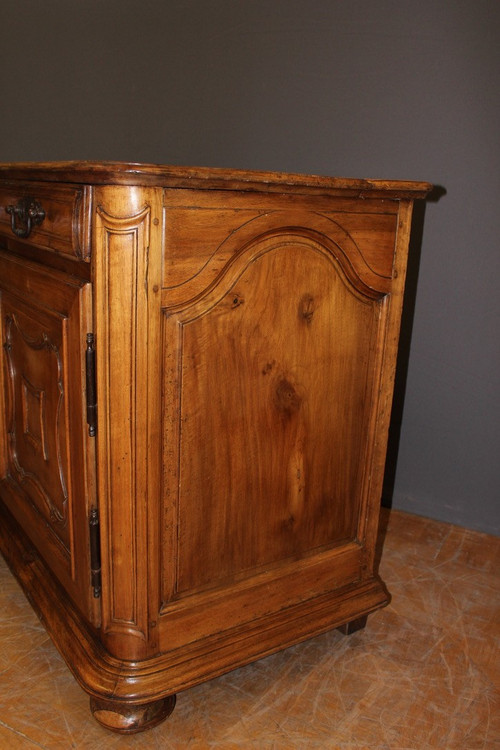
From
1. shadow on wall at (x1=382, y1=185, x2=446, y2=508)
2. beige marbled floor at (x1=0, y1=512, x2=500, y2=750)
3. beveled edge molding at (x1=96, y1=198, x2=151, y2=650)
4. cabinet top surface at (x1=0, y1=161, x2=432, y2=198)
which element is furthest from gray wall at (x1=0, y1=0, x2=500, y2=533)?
beveled edge molding at (x1=96, y1=198, x2=151, y2=650)

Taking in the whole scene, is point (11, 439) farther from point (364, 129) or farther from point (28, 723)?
point (364, 129)

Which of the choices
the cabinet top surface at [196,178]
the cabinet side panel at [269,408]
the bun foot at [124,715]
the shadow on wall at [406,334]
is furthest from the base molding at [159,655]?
the cabinet top surface at [196,178]

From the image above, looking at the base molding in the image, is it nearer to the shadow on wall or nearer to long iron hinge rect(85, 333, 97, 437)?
long iron hinge rect(85, 333, 97, 437)

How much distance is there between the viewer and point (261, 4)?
6.41 ft

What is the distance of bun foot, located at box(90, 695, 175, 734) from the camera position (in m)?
1.20

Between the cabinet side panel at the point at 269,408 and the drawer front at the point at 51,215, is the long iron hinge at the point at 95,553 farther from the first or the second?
the drawer front at the point at 51,215

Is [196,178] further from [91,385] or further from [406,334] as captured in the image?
[406,334]

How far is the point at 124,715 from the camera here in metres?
1.20

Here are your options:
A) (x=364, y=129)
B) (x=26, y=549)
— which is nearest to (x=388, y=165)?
(x=364, y=129)

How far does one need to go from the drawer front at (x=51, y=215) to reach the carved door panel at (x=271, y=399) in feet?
0.51

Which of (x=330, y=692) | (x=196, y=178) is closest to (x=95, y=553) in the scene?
(x=330, y=692)

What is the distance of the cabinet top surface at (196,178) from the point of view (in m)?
0.97

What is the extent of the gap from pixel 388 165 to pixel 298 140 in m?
0.28

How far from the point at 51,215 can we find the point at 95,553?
57 centimetres
